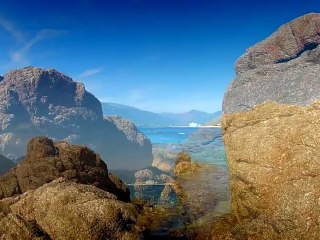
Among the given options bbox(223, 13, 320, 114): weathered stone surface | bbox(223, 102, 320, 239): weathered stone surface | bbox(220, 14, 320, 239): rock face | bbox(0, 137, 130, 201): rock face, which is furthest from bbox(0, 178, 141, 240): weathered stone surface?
bbox(223, 13, 320, 114): weathered stone surface

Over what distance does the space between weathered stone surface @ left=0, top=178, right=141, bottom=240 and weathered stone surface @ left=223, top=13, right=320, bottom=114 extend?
88.1 m

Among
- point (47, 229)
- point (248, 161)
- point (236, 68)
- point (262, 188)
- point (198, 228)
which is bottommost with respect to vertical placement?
point (198, 228)

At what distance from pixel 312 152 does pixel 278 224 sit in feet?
10.5

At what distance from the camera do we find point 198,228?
17609mm

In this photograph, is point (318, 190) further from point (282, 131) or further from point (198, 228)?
point (198, 228)

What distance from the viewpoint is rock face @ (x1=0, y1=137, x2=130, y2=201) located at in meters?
23.5

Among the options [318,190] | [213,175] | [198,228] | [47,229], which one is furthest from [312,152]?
[213,175]

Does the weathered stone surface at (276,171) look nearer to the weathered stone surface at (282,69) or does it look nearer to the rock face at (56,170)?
the rock face at (56,170)

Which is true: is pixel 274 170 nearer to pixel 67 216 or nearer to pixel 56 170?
pixel 67 216

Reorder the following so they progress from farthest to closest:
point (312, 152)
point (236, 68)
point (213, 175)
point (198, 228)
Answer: point (236, 68) < point (213, 175) < point (198, 228) < point (312, 152)

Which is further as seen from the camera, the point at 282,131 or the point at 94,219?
the point at 282,131

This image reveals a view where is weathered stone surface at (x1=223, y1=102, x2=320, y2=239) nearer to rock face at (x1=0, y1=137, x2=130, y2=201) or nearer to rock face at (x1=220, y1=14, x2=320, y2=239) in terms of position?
rock face at (x1=220, y1=14, x2=320, y2=239)

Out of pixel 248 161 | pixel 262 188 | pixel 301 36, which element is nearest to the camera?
pixel 262 188

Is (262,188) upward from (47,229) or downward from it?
upward
